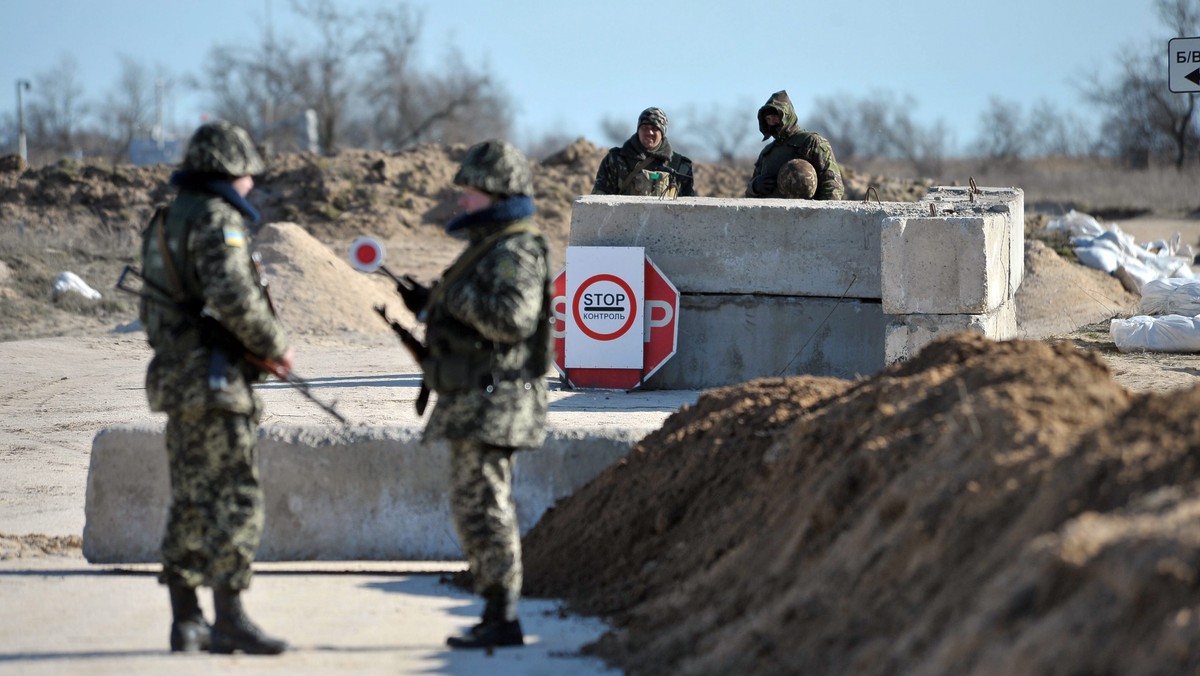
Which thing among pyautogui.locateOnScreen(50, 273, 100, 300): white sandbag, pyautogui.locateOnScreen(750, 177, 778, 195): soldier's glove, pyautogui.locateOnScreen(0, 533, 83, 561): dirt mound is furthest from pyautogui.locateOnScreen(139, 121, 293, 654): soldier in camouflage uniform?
pyautogui.locateOnScreen(50, 273, 100, 300): white sandbag

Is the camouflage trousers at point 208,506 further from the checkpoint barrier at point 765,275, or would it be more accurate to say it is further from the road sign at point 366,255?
the checkpoint barrier at point 765,275


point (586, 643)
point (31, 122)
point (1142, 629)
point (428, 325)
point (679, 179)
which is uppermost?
point (31, 122)

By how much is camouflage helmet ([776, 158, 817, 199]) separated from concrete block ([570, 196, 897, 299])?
887mm

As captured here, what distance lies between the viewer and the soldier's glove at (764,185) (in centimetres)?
1163

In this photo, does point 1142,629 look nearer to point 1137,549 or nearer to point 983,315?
point 1137,549

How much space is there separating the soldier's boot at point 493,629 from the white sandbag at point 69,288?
45.4 ft

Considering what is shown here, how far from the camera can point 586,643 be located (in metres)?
5.00

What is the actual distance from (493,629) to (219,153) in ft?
6.17

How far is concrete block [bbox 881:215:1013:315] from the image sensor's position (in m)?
9.06

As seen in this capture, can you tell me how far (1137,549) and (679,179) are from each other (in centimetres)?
867

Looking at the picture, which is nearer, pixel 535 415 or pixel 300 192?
pixel 535 415

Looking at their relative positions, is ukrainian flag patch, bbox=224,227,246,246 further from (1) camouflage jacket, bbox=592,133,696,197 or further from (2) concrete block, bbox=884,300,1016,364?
(1) camouflage jacket, bbox=592,133,696,197

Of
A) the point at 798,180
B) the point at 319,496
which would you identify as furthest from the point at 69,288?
the point at 319,496

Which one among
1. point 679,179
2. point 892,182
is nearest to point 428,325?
point 679,179
